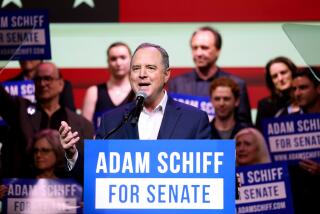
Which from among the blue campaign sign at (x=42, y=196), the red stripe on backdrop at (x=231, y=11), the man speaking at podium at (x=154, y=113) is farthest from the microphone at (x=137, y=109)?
the red stripe on backdrop at (x=231, y=11)

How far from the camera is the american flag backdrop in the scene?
625cm

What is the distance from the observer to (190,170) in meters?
3.09

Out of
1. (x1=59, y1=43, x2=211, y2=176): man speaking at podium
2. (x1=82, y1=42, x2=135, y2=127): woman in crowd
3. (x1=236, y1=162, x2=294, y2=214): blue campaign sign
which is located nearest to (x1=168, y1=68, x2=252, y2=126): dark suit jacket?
(x1=82, y1=42, x2=135, y2=127): woman in crowd

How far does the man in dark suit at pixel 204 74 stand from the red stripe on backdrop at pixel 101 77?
37 centimetres

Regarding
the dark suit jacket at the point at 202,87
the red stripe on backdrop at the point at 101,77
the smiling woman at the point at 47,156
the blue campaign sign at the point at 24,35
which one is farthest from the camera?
the red stripe on backdrop at the point at 101,77

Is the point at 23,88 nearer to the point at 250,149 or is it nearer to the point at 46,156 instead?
the point at 46,156

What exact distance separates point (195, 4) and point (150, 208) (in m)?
3.51

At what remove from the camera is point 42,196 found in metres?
5.21

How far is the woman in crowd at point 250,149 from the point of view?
546 cm

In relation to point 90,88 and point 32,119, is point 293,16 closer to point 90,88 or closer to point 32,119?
point 90,88

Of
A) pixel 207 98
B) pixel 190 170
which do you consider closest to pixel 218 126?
pixel 207 98

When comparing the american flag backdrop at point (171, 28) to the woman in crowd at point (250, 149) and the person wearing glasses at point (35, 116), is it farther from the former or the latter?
the woman in crowd at point (250, 149)

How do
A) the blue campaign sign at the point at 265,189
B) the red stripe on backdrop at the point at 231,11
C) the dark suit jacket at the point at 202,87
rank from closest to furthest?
1. the blue campaign sign at the point at 265,189
2. the dark suit jacket at the point at 202,87
3. the red stripe on backdrop at the point at 231,11

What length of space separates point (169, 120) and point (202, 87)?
85.9 inches
